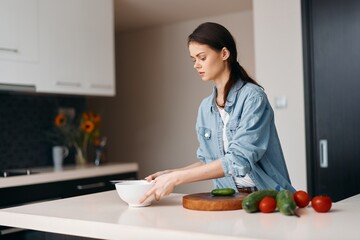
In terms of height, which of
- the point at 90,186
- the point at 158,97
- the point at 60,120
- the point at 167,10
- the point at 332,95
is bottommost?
the point at 90,186

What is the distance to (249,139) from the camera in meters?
1.80

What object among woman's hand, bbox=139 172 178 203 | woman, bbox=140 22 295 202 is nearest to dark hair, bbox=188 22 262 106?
woman, bbox=140 22 295 202

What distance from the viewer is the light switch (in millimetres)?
3533

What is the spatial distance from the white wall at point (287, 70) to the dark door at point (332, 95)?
0.17ft

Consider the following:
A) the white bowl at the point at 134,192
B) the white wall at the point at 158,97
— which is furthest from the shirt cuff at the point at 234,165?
the white wall at the point at 158,97

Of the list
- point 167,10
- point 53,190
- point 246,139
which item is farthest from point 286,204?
point 167,10

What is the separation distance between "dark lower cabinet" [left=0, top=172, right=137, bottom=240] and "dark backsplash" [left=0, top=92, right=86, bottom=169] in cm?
57

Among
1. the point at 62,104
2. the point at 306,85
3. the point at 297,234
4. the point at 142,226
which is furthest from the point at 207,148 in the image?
the point at 62,104

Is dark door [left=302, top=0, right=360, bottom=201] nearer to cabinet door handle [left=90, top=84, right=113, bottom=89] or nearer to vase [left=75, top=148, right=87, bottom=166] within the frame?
→ cabinet door handle [left=90, top=84, right=113, bottom=89]

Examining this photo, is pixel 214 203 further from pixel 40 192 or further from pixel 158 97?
pixel 158 97

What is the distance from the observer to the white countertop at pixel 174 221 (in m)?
1.29

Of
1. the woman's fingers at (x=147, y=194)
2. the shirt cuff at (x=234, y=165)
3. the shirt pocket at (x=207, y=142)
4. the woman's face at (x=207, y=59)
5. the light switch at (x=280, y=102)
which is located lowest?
the woman's fingers at (x=147, y=194)

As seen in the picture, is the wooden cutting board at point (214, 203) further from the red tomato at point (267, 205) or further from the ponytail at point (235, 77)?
the ponytail at point (235, 77)

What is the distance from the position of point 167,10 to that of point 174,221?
307cm
